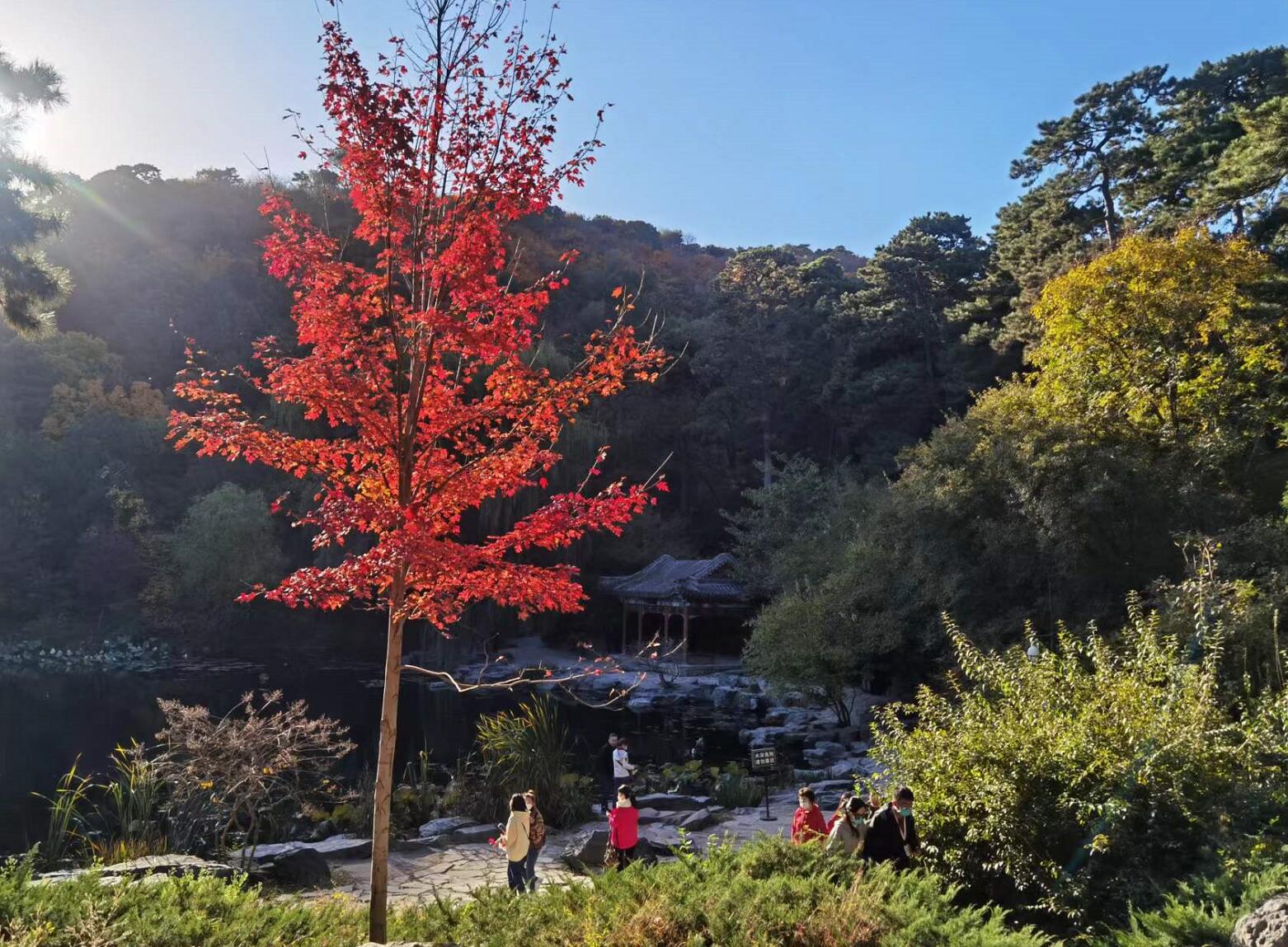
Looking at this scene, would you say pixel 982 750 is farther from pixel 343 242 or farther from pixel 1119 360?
pixel 1119 360

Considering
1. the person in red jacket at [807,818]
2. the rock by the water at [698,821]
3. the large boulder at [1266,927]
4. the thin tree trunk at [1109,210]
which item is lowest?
the rock by the water at [698,821]

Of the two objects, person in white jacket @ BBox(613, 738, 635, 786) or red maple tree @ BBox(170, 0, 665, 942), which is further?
person in white jacket @ BBox(613, 738, 635, 786)

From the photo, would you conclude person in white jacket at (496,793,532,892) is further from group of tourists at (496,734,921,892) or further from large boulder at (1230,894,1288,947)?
large boulder at (1230,894,1288,947)

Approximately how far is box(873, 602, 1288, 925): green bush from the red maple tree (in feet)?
8.42

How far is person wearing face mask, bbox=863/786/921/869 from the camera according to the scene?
17.3ft

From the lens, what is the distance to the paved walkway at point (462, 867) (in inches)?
299

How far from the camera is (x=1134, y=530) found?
13133mm

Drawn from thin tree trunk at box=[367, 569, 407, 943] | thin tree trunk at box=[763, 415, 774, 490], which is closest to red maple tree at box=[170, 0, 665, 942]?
thin tree trunk at box=[367, 569, 407, 943]

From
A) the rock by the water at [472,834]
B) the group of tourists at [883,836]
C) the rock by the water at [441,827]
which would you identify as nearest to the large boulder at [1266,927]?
the group of tourists at [883,836]

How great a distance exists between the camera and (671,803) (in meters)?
10.9

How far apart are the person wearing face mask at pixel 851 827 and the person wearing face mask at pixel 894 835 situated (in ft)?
0.21

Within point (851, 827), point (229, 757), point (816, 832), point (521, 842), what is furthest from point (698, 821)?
point (229, 757)

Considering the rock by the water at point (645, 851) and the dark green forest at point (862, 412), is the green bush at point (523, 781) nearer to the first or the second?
the rock by the water at point (645, 851)

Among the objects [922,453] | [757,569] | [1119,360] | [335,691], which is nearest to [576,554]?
[757,569]
